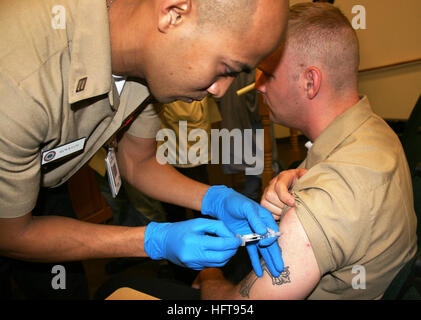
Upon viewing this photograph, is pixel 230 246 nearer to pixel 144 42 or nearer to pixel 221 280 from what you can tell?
pixel 221 280

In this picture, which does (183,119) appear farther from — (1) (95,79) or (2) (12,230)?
(2) (12,230)

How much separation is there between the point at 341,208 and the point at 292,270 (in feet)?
0.70

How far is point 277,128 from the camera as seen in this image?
15.7ft

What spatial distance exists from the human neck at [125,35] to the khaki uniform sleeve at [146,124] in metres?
0.37

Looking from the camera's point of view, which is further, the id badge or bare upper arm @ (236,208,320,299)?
the id badge

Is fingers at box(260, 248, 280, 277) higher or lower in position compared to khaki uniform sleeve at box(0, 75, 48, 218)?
lower

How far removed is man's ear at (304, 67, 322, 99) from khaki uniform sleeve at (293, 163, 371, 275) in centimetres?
41

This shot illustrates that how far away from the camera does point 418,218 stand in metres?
0.95

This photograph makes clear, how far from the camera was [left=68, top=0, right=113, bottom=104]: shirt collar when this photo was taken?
0.83m

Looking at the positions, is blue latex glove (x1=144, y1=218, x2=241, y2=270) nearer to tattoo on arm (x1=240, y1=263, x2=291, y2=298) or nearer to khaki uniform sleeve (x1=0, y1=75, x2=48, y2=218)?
tattoo on arm (x1=240, y1=263, x2=291, y2=298)

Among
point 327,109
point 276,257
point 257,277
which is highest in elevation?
point 327,109

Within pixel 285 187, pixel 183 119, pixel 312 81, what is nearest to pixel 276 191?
pixel 285 187
